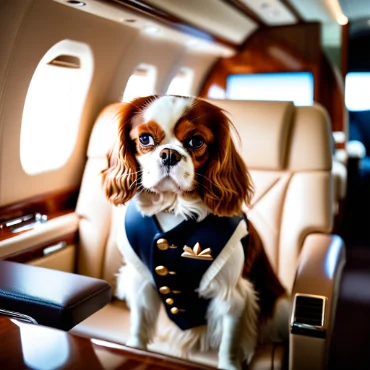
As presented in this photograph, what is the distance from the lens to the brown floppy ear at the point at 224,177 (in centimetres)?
129

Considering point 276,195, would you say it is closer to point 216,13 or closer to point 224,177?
point 224,177

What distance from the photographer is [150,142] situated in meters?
1.23

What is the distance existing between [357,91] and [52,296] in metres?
2.59

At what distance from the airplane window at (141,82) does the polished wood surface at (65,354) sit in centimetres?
58

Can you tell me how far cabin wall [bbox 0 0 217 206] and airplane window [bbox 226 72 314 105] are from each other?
0.51ft

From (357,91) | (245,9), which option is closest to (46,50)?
(245,9)

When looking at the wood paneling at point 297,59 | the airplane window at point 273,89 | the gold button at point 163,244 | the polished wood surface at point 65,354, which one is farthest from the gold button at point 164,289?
the wood paneling at point 297,59

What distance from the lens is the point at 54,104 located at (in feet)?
5.18

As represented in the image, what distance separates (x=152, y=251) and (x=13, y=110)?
1.83 feet

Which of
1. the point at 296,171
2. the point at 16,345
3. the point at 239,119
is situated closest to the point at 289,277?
the point at 296,171

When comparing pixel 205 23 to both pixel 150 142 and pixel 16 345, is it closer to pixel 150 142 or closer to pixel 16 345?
pixel 150 142

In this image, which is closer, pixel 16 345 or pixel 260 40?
pixel 16 345

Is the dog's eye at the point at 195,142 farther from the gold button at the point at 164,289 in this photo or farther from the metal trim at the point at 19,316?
the metal trim at the point at 19,316

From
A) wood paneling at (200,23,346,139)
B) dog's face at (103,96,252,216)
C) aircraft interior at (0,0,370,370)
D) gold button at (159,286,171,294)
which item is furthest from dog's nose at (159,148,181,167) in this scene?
wood paneling at (200,23,346,139)
